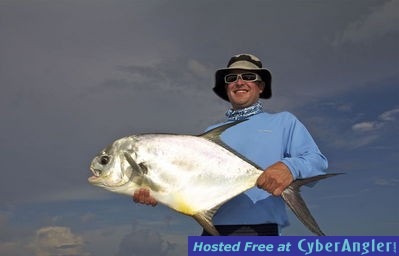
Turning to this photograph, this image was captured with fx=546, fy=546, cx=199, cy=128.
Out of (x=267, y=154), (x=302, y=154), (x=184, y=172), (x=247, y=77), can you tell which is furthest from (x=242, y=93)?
(x=184, y=172)

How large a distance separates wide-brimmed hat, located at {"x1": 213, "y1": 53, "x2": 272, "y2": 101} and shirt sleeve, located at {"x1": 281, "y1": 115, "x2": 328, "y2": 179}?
75 centimetres

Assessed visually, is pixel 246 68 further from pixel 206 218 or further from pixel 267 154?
pixel 206 218

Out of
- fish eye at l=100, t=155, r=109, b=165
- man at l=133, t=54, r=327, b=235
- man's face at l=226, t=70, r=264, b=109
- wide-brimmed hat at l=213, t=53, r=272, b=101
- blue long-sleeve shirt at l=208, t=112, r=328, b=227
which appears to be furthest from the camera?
wide-brimmed hat at l=213, t=53, r=272, b=101

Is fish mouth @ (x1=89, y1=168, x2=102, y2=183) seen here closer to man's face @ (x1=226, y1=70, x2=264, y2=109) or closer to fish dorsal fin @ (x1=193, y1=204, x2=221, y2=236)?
fish dorsal fin @ (x1=193, y1=204, x2=221, y2=236)

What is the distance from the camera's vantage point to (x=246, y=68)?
22.7 ft

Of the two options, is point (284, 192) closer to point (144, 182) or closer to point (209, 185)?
point (209, 185)

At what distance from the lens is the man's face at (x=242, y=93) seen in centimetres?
686

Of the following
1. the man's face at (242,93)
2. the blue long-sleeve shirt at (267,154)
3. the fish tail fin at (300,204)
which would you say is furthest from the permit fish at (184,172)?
the man's face at (242,93)

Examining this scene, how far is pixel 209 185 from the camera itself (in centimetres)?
605

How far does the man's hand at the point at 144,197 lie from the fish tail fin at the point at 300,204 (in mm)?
1406

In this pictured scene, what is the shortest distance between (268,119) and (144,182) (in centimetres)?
177

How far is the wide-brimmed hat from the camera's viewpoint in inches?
275

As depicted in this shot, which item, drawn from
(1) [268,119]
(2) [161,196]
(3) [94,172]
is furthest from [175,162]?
(1) [268,119]

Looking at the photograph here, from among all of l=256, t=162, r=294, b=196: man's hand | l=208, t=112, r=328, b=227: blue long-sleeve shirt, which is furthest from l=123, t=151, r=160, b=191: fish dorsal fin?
l=256, t=162, r=294, b=196: man's hand
